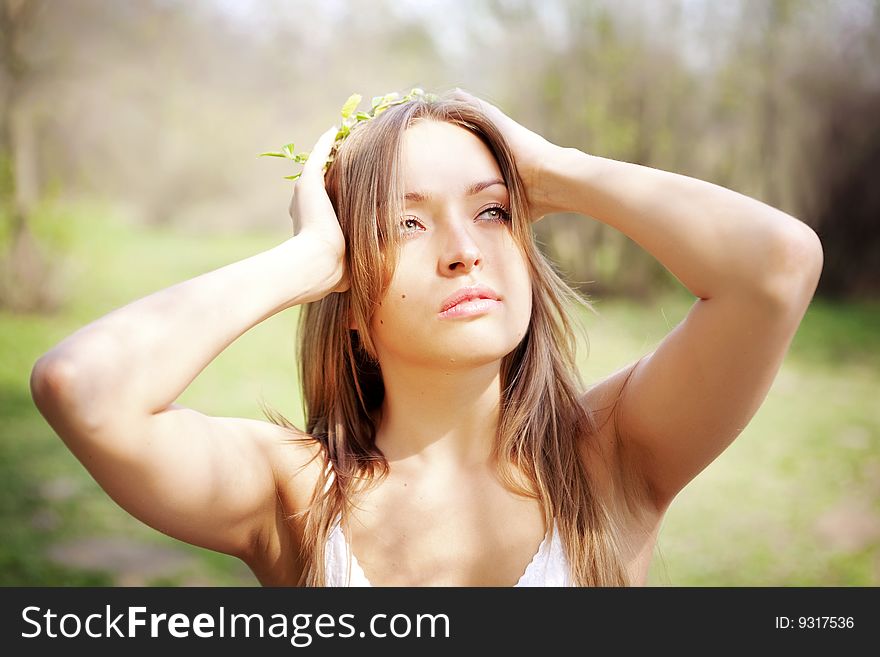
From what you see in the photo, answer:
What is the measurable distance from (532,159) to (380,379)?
0.66 metres

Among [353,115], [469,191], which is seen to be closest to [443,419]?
[469,191]

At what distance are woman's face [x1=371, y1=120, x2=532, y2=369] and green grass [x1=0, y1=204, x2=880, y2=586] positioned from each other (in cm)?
227

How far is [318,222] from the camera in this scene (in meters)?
1.92

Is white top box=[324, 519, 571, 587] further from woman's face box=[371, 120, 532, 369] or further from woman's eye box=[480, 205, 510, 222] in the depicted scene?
woman's eye box=[480, 205, 510, 222]

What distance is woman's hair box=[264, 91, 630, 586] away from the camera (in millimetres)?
1887

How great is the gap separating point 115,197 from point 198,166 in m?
0.95

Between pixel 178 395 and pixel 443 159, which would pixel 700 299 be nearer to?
pixel 443 159

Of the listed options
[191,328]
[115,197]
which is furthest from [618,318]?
[191,328]

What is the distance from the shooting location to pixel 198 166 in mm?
9562

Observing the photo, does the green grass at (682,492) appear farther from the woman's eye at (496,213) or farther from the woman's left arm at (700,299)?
the woman's eye at (496,213)

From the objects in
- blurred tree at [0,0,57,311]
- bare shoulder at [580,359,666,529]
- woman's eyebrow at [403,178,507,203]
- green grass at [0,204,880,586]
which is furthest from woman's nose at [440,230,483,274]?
blurred tree at [0,0,57,311]
